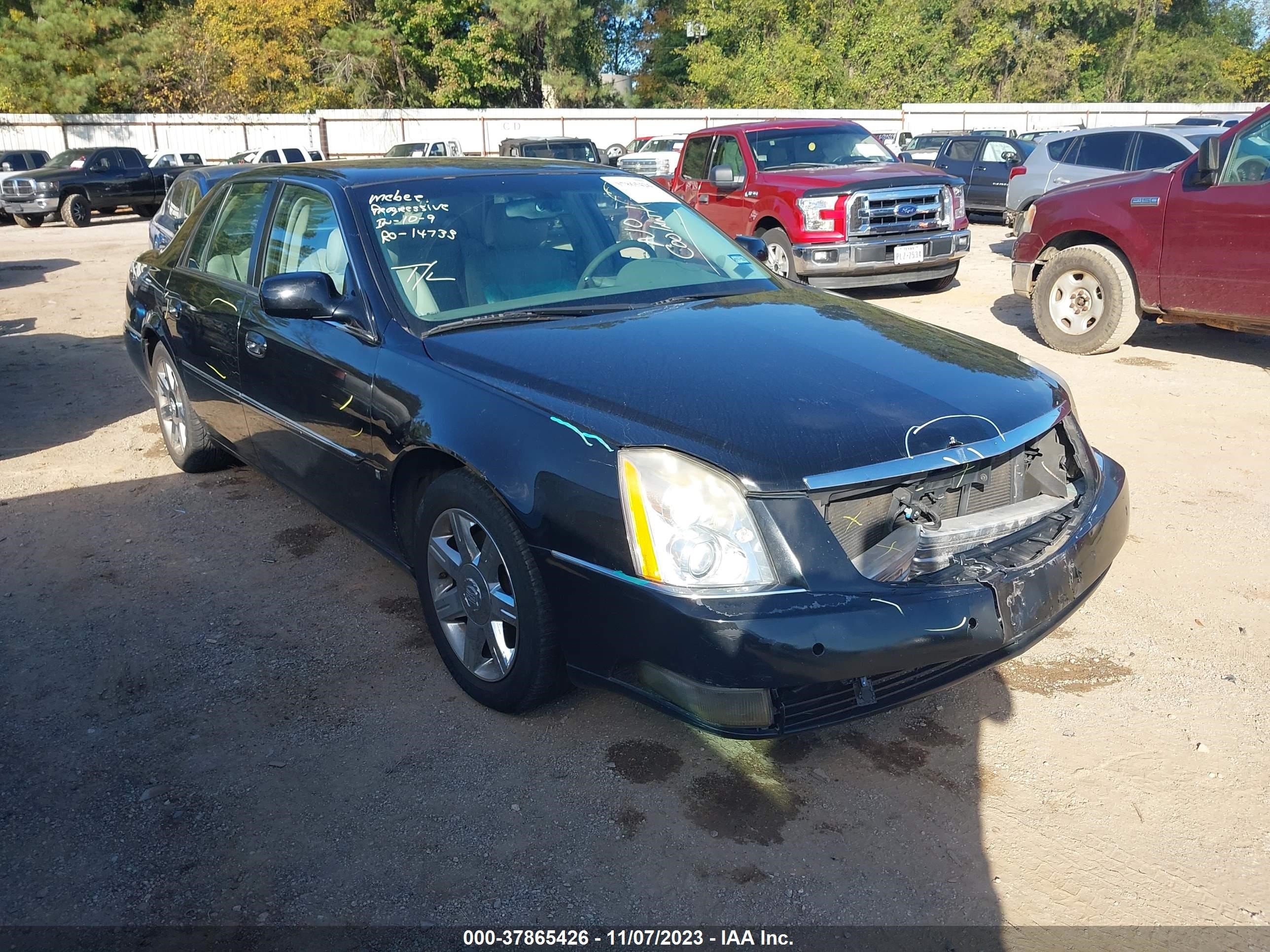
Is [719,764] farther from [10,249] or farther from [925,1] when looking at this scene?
[925,1]

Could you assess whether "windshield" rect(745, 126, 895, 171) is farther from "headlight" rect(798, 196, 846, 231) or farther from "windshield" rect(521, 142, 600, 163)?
"windshield" rect(521, 142, 600, 163)

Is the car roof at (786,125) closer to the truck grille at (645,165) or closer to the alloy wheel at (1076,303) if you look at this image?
the alloy wheel at (1076,303)

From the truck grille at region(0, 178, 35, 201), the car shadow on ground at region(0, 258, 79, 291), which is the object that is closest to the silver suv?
the car shadow on ground at region(0, 258, 79, 291)

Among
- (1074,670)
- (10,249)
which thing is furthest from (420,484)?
(10,249)

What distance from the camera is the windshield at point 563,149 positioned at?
2147 cm

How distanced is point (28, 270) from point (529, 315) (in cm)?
1507

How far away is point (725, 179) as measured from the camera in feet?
37.2

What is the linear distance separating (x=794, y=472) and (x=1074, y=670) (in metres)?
1.65

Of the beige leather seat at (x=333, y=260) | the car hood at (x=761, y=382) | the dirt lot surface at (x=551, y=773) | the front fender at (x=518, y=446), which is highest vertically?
the beige leather seat at (x=333, y=260)

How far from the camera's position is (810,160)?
11609 mm

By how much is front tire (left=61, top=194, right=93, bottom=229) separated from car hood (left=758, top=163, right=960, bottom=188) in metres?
18.4

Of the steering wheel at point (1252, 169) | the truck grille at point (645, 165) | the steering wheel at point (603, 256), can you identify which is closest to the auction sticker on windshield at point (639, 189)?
the steering wheel at point (603, 256)

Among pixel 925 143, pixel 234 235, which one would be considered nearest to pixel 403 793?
pixel 234 235

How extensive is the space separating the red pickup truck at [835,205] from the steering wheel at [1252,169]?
3.55 metres
